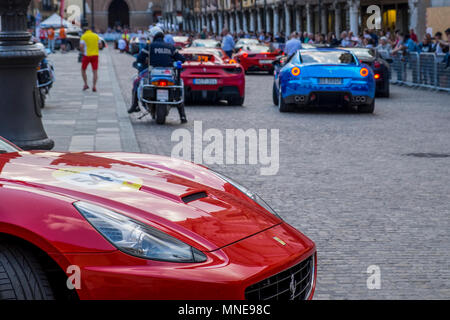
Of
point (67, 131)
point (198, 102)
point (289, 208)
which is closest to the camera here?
point (289, 208)

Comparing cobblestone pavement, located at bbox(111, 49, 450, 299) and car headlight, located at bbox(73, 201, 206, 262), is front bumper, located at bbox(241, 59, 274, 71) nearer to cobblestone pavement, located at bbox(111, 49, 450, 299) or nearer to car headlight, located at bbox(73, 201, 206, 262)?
cobblestone pavement, located at bbox(111, 49, 450, 299)

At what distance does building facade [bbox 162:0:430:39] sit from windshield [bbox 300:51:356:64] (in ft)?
77.0

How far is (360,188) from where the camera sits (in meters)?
8.49

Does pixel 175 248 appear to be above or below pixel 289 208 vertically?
above

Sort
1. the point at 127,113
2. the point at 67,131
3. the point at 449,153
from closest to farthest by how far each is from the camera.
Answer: the point at 449,153
the point at 67,131
the point at 127,113

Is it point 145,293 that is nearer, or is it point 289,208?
point 145,293

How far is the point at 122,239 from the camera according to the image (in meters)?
3.37

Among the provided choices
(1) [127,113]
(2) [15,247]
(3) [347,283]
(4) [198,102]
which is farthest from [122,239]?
(4) [198,102]

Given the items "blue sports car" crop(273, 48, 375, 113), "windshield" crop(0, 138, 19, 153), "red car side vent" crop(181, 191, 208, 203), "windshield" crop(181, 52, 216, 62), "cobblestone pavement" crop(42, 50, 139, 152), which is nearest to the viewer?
"red car side vent" crop(181, 191, 208, 203)

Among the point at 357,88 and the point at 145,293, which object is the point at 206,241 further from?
the point at 357,88

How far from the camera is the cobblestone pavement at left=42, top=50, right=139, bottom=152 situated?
1160 centimetres

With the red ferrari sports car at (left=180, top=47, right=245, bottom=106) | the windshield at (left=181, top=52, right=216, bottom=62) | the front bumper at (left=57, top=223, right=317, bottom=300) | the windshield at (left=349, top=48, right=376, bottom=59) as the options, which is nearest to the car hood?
the front bumper at (left=57, top=223, right=317, bottom=300)

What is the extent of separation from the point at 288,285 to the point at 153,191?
0.78 m
